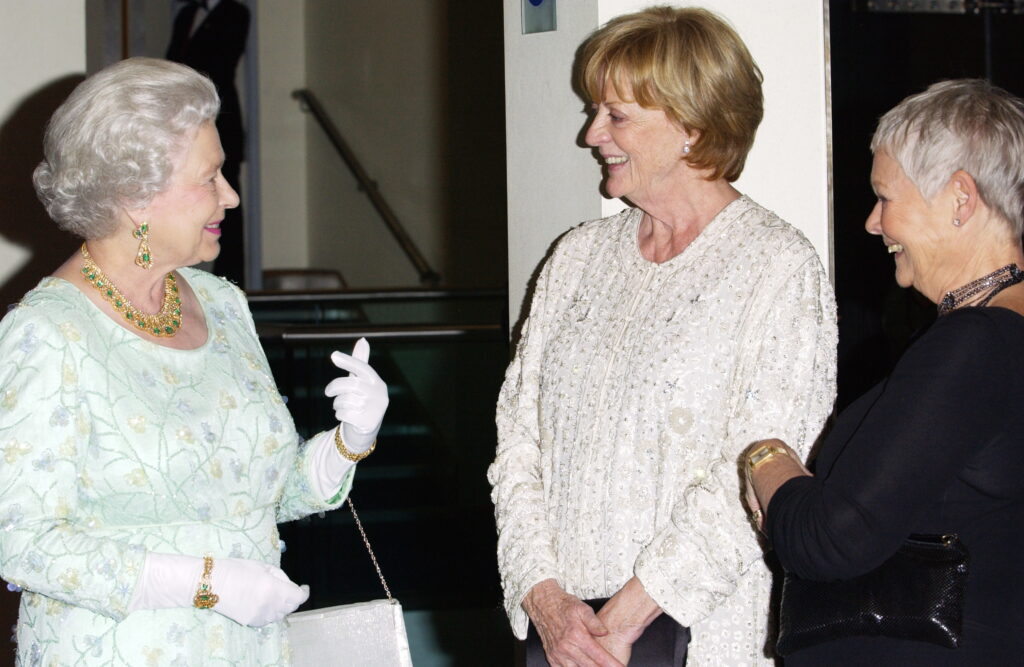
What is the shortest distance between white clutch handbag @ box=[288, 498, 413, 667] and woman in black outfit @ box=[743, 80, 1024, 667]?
0.73m

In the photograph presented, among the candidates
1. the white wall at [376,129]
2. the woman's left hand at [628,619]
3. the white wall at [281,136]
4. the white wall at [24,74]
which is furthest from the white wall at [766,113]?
the white wall at [281,136]

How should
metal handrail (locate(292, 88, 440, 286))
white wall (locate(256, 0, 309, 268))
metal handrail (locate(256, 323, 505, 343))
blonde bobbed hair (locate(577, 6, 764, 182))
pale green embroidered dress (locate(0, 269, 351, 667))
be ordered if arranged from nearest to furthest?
pale green embroidered dress (locate(0, 269, 351, 667)) → blonde bobbed hair (locate(577, 6, 764, 182)) → metal handrail (locate(256, 323, 505, 343)) → metal handrail (locate(292, 88, 440, 286)) → white wall (locate(256, 0, 309, 268))

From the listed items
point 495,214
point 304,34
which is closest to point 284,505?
point 495,214

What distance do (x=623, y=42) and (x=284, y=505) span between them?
0.99 m

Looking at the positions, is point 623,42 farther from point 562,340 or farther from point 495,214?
point 495,214

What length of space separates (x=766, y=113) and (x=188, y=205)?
123 cm

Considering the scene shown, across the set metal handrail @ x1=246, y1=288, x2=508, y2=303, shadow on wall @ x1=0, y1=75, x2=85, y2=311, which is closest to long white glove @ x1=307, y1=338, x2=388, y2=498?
shadow on wall @ x1=0, y1=75, x2=85, y2=311

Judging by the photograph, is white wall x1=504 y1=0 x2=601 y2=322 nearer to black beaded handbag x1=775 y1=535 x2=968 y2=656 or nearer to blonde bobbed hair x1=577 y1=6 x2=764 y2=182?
blonde bobbed hair x1=577 y1=6 x2=764 y2=182

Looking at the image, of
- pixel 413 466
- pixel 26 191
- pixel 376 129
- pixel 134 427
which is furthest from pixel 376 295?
pixel 134 427

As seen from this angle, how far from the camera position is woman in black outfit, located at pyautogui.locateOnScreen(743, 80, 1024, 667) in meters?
1.35

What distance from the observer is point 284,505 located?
200 cm

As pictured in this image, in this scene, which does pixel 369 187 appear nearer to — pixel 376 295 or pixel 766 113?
pixel 376 295

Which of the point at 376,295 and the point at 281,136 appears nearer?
the point at 376,295

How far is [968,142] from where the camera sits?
149 centimetres
